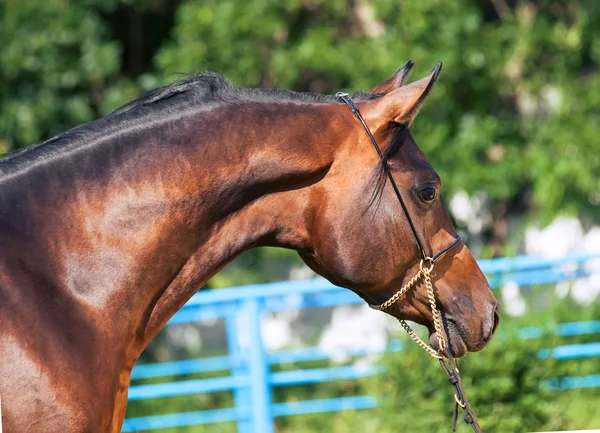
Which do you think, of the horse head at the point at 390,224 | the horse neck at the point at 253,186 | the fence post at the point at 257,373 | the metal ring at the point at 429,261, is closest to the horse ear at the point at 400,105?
the horse head at the point at 390,224

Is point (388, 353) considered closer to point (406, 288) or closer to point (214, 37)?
point (406, 288)

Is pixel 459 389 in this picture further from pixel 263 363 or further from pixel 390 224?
pixel 263 363

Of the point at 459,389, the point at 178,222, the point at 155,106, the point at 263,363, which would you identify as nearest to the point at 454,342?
the point at 459,389

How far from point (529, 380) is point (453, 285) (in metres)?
2.44

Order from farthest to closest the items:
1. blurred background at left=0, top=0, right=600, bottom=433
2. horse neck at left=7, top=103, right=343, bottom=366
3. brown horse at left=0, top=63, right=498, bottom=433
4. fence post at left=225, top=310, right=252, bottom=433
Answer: blurred background at left=0, top=0, right=600, bottom=433 < fence post at left=225, top=310, right=252, bottom=433 < horse neck at left=7, top=103, right=343, bottom=366 < brown horse at left=0, top=63, right=498, bottom=433

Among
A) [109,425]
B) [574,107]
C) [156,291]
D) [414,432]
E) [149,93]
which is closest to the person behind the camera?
[109,425]

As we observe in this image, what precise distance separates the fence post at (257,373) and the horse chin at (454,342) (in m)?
2.55

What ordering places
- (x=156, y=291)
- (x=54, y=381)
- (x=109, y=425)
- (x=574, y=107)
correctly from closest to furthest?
(x=54, y=381), (x=109, y=425), (x=156, y=291), (x=574, y=107)

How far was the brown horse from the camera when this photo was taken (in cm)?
209

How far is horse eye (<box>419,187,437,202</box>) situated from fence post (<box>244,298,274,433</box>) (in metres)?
2.78

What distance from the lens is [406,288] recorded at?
2.61 m

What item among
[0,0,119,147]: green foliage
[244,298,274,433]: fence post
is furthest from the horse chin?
[0,0,119,147]: green foliage

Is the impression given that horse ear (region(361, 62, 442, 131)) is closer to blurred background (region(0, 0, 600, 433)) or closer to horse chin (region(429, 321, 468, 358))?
horse chin (region(429, 321, 468, 358))

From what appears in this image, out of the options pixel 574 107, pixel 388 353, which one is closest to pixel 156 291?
pixel 388 353
